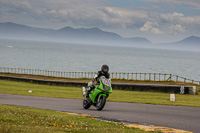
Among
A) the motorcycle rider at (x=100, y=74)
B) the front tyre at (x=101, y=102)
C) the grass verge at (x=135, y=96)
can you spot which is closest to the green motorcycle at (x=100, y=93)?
the front tyre at (x=101, y=102)

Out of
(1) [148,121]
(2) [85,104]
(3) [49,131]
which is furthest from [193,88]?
(3) [49,131]

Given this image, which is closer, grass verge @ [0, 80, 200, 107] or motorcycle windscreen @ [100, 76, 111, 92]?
motorcycle windscreen @ [100, 76, 111, 92]

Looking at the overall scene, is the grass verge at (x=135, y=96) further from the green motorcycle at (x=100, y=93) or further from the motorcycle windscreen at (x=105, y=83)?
the motorcycle windscreen at (x=105, y=83)

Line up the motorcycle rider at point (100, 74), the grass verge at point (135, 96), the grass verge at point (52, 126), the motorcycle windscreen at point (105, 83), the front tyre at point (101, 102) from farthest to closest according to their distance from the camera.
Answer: the grass verge at point (135, 96)
the front tyre at point (101, 102)
the motorcycle rider at point (100, 74)
the motorcycle windscreen at point (105, 83)
the grass verge at point (52, 126)

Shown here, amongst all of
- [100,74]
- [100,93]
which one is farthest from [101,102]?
[100,74]

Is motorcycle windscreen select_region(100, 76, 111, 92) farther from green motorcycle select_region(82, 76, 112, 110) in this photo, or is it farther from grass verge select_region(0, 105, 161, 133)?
grass verge select_region(0, 105, 161, 133)

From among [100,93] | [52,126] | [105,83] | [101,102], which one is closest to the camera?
[52,126]

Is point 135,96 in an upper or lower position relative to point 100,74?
lower

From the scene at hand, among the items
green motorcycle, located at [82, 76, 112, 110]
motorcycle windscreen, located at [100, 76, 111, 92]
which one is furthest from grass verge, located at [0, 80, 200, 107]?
motorcycle windscreen, located at [100, 76, 111, 92]

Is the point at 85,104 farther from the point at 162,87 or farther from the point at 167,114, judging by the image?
the point at 162,87

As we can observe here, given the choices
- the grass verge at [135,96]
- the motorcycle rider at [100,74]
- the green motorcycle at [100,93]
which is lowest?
the grass verge at [135,96]

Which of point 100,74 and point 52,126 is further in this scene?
point 100,74

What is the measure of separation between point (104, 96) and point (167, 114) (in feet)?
9.65

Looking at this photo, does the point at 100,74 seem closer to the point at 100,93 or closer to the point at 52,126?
the point at 100,93
